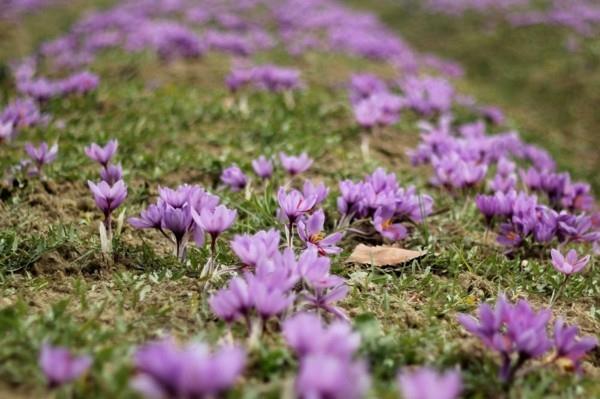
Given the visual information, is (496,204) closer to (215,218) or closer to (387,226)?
(387,226)

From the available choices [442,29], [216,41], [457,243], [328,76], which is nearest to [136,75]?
[216,41]

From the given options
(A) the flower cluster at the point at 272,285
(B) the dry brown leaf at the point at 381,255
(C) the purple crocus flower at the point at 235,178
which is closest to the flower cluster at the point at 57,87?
(C) the purple crocus flower at the point at 235,178

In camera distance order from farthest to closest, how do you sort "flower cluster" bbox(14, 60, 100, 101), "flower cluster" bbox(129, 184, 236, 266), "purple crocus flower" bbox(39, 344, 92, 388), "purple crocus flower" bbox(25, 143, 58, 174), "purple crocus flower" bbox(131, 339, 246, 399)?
"flower cluster" bbox(14, 60, 100, 101) → "purple crocus flower" bbox(25, 143, 58, 174) → "flower cluster" bbox(129, 184, 236, 266) → "purple crocus flower" bbox(39, 344, 92, 388) → "purple crocus flower" bbox(131, 339, 246, 399)

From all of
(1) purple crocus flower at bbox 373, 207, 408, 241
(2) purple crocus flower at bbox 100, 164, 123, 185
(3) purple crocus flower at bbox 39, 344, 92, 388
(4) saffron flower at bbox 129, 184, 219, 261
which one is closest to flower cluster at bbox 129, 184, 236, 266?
(4) saffron flower at bbox 129, 184, 219, 261

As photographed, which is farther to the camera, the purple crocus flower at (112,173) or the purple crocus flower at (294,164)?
the purple crocus flower at (294,164)

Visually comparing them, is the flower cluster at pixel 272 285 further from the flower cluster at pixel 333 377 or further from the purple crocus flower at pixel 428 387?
the purple crocus flower at pixel 428 387

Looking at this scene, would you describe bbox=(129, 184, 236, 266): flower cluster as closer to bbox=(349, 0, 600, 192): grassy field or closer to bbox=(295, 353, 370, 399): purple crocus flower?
bbox=(295, 353, 370, 399): purple crocus flower
